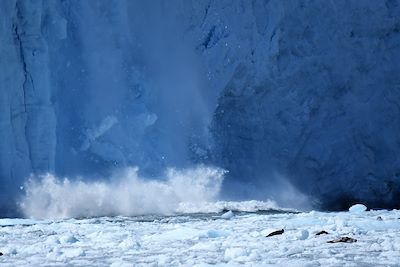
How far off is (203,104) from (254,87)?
3.92ft

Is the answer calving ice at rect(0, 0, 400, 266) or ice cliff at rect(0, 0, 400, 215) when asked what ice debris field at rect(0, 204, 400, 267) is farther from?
ice cliff at rect(0, 0, 400, 215)

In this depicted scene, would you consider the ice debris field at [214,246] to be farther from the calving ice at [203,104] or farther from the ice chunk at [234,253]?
the calving ice at [203,104]

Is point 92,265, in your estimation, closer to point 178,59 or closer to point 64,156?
point 64,156

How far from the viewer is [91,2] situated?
14.2m

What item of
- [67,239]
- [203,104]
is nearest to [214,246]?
[67,239]

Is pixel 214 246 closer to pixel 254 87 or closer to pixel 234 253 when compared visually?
pixel 234 253

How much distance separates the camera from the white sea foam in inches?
485

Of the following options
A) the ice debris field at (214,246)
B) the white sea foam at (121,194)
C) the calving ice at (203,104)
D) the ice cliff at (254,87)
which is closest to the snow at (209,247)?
the ice debris field at (214,246)

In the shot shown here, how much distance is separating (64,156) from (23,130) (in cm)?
110

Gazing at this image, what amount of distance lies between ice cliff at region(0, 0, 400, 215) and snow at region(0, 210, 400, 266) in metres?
5.97

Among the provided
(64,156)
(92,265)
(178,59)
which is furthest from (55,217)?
(92,265)

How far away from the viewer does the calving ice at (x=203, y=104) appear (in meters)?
12.8

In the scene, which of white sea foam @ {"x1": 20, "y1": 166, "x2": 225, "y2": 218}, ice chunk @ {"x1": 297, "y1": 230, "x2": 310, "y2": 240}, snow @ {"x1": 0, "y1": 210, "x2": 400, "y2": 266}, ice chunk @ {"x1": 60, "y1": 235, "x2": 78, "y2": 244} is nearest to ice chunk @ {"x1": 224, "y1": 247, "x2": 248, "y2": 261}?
snow @ {"x1": 0, "y1": 210, "x2": 400, "y2": 266}

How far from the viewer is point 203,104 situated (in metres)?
14.7
